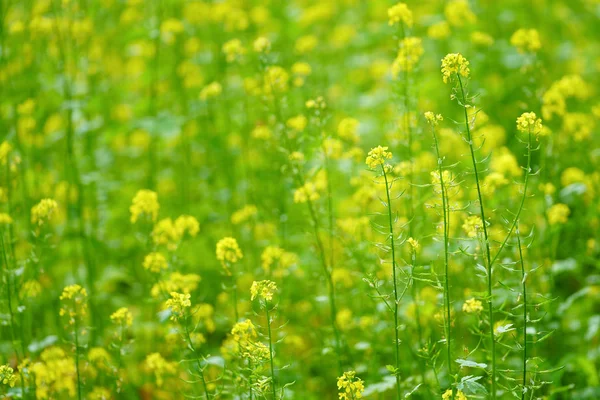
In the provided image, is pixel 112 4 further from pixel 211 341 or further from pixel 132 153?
pixel 211 341

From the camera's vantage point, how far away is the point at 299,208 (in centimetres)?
520

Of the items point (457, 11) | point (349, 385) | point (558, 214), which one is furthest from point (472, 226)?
point (457, 11)

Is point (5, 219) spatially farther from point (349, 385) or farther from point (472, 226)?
point (472, 226)

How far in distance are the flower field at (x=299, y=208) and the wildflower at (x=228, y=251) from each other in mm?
25

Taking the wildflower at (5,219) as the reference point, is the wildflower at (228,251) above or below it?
below

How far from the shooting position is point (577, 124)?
4.07 metres

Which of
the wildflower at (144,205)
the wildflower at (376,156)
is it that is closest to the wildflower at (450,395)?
the wildflower at (376,156)

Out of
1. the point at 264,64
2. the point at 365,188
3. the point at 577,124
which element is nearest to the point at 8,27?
the point at 264,64

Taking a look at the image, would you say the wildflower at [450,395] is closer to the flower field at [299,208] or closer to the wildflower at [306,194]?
the flower field at [299,208]

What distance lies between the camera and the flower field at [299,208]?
293 centimetres

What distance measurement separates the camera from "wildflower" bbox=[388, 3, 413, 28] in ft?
11.5

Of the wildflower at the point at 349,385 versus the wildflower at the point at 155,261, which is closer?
the wildflower at the point at 349,385

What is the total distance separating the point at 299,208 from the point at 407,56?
1.97 metres

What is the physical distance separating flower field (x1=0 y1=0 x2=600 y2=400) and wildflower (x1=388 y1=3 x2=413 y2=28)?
21 millimetres
